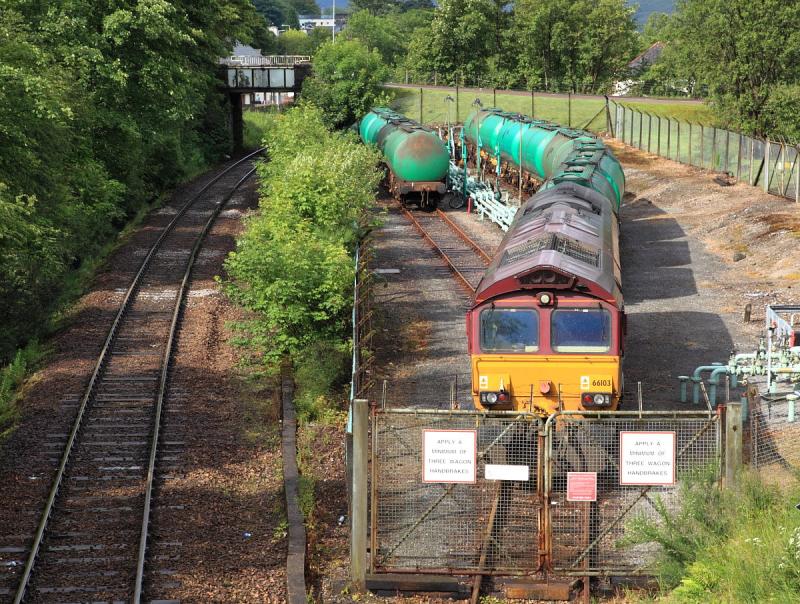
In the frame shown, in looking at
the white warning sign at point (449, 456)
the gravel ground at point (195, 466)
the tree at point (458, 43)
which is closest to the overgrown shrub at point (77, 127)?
the gravel ground at point (195, 466)

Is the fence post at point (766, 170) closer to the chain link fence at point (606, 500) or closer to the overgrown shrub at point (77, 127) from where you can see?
the overgrown shrub at point (77, 127)

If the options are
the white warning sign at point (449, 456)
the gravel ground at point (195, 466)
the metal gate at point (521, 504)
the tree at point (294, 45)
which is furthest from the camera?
the tree at point (294, 45)

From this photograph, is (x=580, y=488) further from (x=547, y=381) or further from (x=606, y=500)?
(x=547, y=381)

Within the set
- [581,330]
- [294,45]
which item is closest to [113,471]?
[581,330]

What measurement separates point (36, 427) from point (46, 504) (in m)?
3.71

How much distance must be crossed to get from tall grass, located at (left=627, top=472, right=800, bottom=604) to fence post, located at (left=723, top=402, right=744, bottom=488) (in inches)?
4.8

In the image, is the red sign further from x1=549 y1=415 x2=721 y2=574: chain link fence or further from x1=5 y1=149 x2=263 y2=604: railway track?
x1=5 y1=149 x2=263 y2=604: railway track

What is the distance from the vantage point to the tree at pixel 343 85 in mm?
68188

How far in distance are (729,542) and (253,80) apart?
6123 centimetres

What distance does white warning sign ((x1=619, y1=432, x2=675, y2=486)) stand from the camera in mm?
11445

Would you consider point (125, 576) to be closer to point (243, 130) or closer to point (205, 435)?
point (205, 435)

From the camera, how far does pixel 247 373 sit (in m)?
22.2

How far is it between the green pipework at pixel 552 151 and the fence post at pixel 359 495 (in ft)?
44.7

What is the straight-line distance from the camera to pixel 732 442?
11695mm
